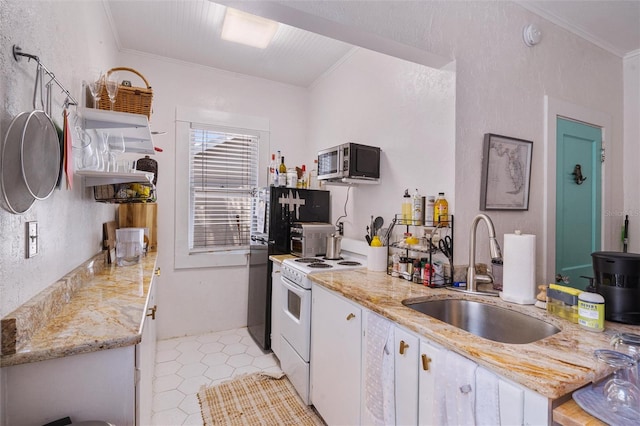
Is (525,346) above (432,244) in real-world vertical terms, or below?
below

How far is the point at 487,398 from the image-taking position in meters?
0.93

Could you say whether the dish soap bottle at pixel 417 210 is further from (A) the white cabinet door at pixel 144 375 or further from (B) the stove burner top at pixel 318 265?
(A) the white cabinet door at pixel 144 375

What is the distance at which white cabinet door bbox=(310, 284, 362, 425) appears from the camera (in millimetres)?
1579

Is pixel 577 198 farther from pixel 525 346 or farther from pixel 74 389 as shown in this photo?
pixel 74 389

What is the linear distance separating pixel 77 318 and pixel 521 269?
192cm

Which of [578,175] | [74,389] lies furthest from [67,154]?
[578,175]

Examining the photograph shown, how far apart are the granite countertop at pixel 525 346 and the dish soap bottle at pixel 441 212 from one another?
426 mm

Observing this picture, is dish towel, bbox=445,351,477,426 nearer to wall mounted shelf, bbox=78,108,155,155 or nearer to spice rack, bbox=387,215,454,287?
spice rack, bbox=387,215,454,287

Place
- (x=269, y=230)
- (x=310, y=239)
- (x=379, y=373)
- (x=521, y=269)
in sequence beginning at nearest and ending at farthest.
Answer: (x=379, y=373) < (x=521, y=269) < (x=310, y=239) < (x=269, y=230)

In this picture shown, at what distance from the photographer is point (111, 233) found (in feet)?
7.68

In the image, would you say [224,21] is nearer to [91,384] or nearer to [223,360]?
[91,384]

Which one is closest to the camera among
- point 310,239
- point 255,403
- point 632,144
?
point 255,403

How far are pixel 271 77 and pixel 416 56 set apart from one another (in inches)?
82.9

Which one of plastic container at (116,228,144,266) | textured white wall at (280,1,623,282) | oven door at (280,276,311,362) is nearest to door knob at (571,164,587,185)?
textured white wall at (280,1,623,282)
